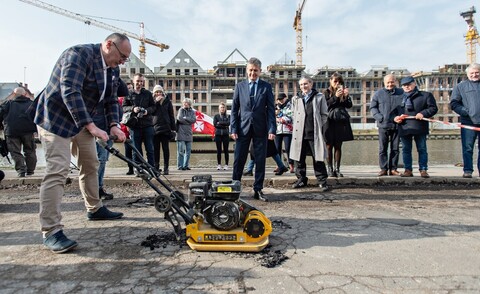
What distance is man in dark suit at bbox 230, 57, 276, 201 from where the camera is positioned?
502cm

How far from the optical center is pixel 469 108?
6.39 metres

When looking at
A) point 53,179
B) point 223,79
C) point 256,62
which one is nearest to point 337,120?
point 256,62

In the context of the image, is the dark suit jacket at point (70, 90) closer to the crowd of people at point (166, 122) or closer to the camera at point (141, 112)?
the crowd of people at point (166, 122)

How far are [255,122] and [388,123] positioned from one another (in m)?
3.48

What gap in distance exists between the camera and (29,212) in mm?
4359

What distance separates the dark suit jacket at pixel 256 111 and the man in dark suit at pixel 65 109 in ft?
6.99

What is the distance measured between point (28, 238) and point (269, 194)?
11.7 feet

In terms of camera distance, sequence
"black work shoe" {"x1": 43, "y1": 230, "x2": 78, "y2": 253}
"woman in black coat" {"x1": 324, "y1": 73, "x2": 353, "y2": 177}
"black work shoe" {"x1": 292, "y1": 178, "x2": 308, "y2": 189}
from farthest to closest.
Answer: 1. "woman in black coat" {"x1": 324, "y1": 73, "x2": 353, "y2": 177}
2. "black work shoe" {"x1": 292, "y1": 178, "x2": 308, "y2": 189}
3. "black work shoe" {"x1": 43, "y1": 230, "x2": 78, "y2": 253}

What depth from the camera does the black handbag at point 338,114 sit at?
252 inches

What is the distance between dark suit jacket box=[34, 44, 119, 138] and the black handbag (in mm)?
4565

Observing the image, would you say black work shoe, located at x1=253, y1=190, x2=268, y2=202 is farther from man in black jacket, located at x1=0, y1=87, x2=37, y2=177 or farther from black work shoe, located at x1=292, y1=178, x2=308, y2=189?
man in black jacket, located at x1=0, y1=87, x2=37, y2=177

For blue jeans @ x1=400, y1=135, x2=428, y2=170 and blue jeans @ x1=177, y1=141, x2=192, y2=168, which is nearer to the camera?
blue jeans @ x1=400, y1=135, x2=428, y2=170

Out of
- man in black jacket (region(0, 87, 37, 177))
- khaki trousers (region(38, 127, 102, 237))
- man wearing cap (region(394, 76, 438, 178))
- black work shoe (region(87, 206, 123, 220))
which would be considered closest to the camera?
khaki trousers (region(38, 127, 102, 237))

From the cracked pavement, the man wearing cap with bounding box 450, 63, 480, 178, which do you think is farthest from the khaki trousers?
the man wearing cap with bounding box 450, 63, 480, 178
